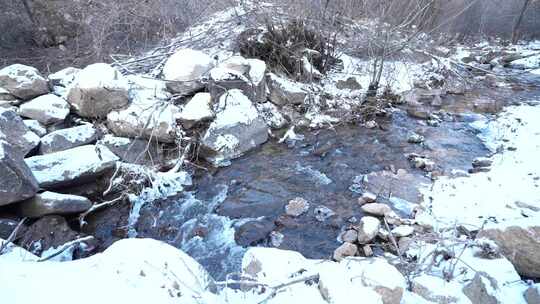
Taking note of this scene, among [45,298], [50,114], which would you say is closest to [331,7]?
[50,114]

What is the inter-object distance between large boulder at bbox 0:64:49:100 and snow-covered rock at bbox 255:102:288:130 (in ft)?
10.6

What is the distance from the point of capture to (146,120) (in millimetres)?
5332

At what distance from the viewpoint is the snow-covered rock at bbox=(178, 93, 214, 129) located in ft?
17.9

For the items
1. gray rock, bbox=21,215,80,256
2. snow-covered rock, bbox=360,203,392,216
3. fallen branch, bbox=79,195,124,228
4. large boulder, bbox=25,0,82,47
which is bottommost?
snow-covered rock, bbox=360,203,392,216

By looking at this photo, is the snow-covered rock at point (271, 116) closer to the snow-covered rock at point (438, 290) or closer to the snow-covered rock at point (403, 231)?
the snow-covered rock at point (403, 231)

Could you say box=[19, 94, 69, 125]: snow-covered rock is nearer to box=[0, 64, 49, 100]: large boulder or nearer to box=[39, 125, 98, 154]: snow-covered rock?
box=[0, 64, 49, 100]: large boulder

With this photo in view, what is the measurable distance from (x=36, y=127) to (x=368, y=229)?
440cm

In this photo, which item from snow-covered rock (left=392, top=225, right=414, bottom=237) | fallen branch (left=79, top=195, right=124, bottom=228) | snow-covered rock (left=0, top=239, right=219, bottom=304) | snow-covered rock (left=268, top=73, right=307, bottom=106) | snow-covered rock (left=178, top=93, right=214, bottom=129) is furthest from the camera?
snow-covered rock (left=268, top=73, right=307, bottom=106)

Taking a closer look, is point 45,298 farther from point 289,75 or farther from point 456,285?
point 289,75

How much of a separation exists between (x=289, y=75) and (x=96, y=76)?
342cm

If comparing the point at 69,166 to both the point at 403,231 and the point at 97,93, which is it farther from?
the point at 403,231

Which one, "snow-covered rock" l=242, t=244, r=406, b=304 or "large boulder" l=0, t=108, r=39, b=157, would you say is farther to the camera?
"large boulder" l=0, t=108, r=39, b=157

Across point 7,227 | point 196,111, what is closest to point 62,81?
point 196,111

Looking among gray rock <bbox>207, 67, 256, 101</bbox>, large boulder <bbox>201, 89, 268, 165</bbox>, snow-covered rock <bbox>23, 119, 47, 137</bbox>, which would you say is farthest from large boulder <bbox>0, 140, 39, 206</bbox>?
gray rock <bbox>207, 67, 256, 101</bbox>
